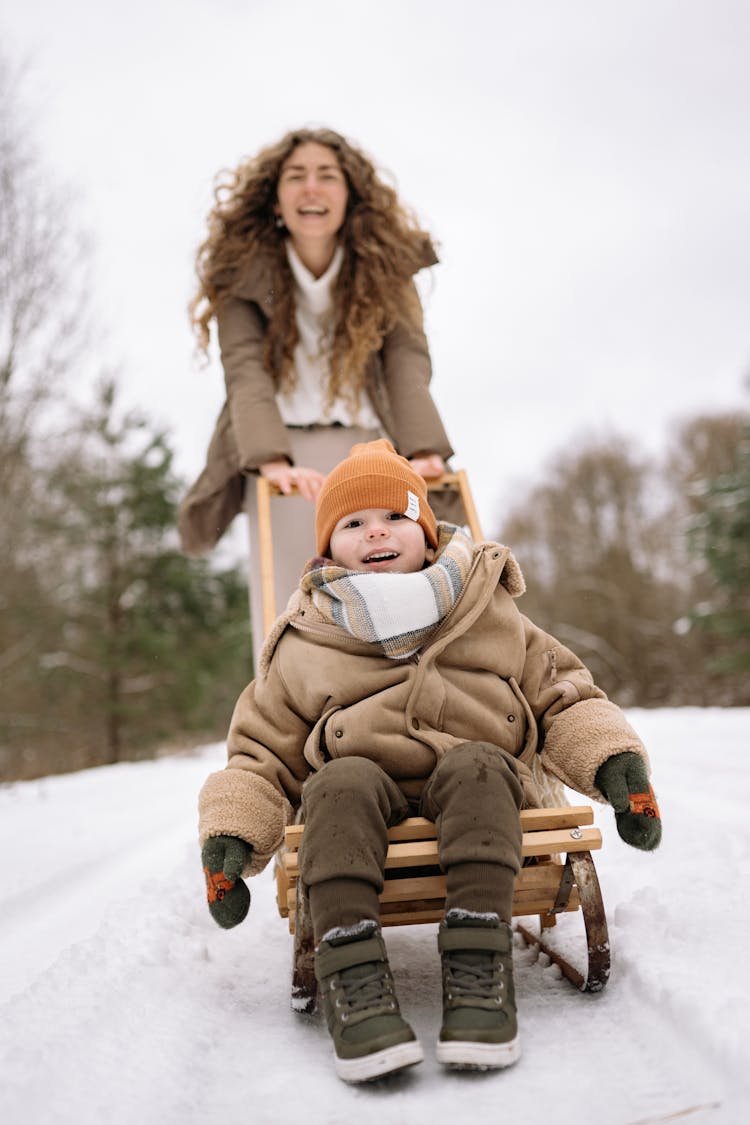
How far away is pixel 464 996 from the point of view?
1.52m

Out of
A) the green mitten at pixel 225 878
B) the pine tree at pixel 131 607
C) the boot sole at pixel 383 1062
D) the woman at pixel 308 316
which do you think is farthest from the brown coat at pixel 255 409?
the pine tree at pixel 131 607

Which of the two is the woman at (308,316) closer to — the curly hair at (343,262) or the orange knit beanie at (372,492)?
the curly hair at (343,262)

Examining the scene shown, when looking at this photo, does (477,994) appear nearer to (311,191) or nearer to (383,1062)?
(383,1062)

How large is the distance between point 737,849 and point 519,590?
978 millimetres

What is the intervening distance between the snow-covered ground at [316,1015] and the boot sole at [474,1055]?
0.08 ft

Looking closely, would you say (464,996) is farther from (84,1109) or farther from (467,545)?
(467,545)

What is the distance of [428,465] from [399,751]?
1.44m

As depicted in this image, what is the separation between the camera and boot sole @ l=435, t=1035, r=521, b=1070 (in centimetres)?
145

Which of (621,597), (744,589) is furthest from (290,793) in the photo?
(621,597)

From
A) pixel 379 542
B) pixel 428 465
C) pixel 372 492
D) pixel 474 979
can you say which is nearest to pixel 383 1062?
pixel 474 979

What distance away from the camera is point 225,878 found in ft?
5.86

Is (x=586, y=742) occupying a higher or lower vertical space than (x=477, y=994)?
higher

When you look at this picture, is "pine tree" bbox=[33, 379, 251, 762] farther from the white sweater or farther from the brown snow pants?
the brown snow pants

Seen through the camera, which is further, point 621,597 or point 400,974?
point 621,597
